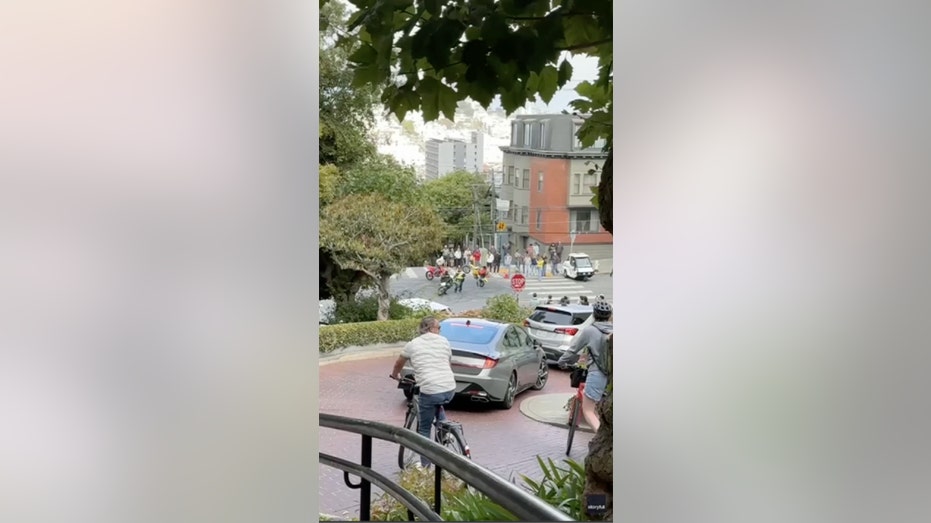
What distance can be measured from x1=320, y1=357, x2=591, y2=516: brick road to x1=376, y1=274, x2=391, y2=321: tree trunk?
0.53 feet

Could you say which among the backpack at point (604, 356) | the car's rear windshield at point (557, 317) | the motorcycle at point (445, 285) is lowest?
the backpack at point (604, 356)

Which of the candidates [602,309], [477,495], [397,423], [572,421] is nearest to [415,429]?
[397,423]

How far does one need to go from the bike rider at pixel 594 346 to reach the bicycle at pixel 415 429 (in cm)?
45

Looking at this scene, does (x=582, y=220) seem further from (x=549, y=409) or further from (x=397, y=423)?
(x=397, y=423)

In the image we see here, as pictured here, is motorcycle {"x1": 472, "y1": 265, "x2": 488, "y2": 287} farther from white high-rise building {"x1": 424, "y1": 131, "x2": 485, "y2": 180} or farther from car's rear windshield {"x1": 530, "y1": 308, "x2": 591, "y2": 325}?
white high-rise building {"x1": 424, "y1": 131, "x2": 485, "y2": 180}

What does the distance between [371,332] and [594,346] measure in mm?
802

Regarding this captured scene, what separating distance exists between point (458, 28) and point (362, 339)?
47.1 inches

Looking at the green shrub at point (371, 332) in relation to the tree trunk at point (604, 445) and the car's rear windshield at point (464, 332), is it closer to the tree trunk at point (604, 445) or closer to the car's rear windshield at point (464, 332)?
the car's rear windshield at point (464, 332)

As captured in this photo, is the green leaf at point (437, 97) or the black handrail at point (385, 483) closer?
the green leaf at point (437, 97)

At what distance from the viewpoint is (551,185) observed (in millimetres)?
2416

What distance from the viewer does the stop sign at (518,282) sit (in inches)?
96.5

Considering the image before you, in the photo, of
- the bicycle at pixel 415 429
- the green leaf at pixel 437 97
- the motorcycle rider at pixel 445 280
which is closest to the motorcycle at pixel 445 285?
the motorcycle rider at pixel 445 280

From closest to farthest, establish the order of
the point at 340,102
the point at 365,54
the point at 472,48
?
the point at 472,48
the point at 365,54
the point at 340,102
